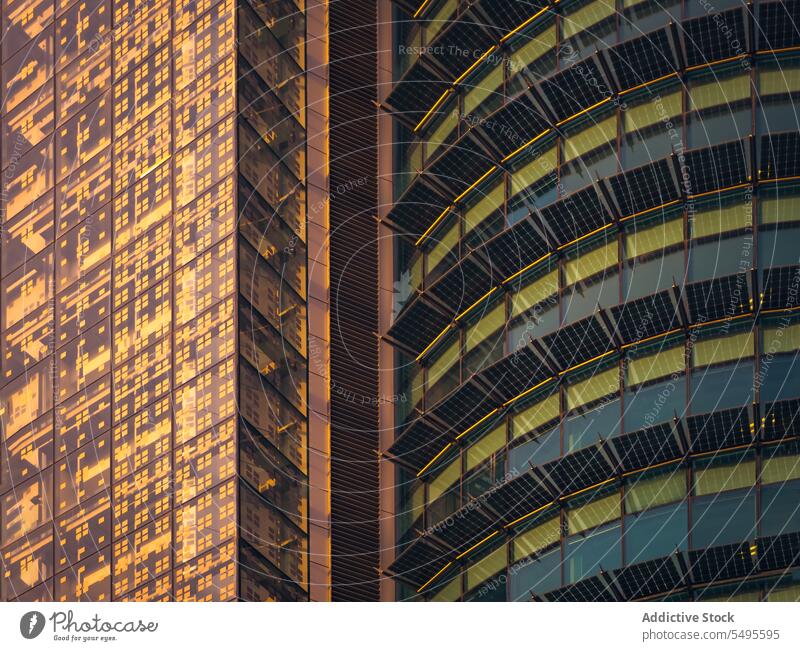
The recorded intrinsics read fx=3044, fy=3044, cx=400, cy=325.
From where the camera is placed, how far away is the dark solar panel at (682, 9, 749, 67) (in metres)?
122

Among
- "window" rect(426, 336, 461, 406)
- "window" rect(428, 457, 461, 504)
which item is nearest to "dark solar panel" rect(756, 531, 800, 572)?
"window" rect(428, 457, 461, 504)

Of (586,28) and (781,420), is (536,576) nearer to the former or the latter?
(781,420)

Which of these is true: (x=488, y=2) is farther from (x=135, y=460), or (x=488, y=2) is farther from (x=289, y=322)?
(x=135, y=460)

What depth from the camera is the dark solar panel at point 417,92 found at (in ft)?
450

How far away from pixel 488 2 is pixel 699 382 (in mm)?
22383

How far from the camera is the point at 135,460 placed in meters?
145

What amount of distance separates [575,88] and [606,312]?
1043 centimetres

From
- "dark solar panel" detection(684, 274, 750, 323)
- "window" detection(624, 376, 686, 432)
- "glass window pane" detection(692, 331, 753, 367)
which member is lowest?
"window" detection(624, 376, 686, 432)

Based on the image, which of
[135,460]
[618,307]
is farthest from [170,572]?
[618,307]

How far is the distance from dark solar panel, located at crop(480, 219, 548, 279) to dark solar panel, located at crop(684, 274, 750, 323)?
358 inches

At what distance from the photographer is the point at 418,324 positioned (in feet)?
445

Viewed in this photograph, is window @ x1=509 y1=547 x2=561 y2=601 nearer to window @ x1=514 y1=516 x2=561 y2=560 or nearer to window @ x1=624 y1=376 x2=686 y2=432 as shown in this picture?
window @ x1=514 y1=516 x2=561 y2=560

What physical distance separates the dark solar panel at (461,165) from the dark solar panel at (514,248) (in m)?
4.27

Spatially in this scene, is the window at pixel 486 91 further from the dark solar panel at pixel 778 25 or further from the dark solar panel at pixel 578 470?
the dark solar panel at pixel 578 470
